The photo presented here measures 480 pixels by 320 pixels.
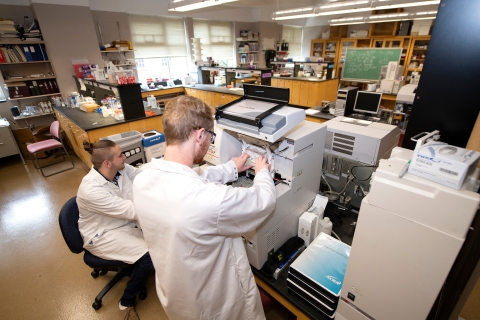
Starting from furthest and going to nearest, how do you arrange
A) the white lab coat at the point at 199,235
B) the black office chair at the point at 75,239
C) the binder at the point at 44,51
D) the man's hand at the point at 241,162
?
the binder at the point at 44,51
the black office chair at the point at 75,239
the man's hand at the point at 241,162
the white lab coat at the point at 199,235

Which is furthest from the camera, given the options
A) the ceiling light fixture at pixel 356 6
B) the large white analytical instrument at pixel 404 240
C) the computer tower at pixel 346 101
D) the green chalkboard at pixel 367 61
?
the green chalkboard at pixel 367 61

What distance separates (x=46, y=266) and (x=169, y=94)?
16.5 ft

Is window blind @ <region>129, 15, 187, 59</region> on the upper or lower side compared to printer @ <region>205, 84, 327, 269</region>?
upper

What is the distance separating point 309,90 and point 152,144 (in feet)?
14.7

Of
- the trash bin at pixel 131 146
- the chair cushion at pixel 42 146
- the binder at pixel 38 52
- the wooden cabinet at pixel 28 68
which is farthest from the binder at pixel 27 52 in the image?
the trash bin at pixel 131 146

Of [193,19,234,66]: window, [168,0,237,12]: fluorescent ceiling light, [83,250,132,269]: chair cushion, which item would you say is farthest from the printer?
[193,19,234,66]: window

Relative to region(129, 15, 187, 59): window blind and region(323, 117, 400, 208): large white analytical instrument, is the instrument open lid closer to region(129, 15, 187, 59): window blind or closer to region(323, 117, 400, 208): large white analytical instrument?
region(323, 117, 400, 208): large white analytical instrument

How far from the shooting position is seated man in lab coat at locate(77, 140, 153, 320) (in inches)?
61.1

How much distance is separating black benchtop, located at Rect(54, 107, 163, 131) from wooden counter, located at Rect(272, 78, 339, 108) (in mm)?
3967

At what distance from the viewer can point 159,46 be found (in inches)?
252

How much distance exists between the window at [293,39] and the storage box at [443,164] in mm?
9657

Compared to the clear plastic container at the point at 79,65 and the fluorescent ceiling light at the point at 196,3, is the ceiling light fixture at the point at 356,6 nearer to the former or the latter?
the fluorescent ceiling light at the point at 196,3

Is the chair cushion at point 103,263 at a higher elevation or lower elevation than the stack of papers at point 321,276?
lower

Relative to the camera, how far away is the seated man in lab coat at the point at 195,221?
882 millimetres
